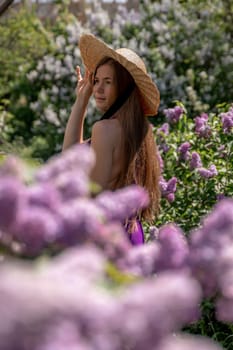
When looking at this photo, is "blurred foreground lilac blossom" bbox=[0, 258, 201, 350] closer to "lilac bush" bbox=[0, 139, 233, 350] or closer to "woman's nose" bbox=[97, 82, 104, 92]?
"lilac bush" bbox=[0, 139, 233, 350]

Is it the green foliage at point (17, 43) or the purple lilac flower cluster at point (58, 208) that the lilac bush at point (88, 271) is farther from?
the green foliage at point (17, 43)

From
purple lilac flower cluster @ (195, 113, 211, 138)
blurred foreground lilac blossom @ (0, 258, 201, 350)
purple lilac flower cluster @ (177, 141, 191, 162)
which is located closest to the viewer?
blurred foreground lilac blossom @ (0, 258, 201, 350)

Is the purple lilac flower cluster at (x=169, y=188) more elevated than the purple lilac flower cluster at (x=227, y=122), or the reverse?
the purple lilac flower cluster at (x=227, y=122)

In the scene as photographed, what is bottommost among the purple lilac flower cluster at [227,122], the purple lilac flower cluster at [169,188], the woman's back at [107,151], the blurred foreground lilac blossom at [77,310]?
the blurred foreground lilac blossom at [77,310]

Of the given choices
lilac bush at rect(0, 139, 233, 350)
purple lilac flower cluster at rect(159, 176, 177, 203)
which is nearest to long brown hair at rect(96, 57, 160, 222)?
purple lilac flower cluster at rect(159, 176, 177, 203)

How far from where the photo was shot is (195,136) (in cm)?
616

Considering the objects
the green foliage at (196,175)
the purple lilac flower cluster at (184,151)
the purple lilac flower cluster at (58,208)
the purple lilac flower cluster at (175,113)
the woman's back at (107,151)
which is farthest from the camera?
the purple lilac flower cluster at (175,113)

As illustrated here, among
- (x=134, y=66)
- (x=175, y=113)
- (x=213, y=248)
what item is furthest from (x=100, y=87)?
(x=213, y=248)

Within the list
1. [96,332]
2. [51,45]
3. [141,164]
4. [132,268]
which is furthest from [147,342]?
[51,45]

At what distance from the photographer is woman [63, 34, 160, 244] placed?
12.7 feet

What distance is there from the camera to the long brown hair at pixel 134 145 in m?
3.90

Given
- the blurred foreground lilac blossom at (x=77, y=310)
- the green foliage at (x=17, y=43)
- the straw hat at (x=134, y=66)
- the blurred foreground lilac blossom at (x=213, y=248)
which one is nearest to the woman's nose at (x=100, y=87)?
the straw hat at (x=134, y=66)

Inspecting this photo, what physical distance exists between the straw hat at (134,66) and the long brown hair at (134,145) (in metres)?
0.04

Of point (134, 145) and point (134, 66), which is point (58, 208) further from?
point (134, 66)
